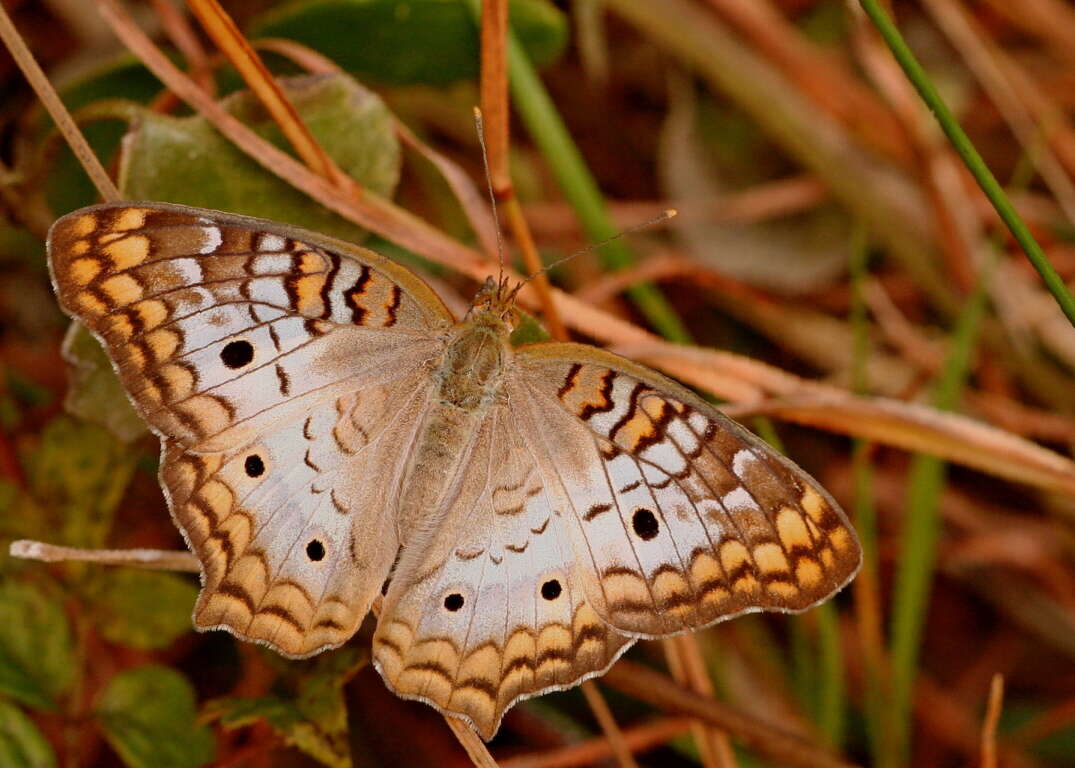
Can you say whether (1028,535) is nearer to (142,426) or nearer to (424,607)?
(424,607)

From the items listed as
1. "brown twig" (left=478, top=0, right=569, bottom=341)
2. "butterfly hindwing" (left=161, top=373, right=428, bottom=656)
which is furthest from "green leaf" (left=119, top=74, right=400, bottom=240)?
"butterfly hindwing" (left=161, top=373, right=428, bottom=656)

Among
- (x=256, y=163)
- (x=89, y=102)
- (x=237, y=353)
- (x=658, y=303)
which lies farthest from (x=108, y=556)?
(x=658, y=303)

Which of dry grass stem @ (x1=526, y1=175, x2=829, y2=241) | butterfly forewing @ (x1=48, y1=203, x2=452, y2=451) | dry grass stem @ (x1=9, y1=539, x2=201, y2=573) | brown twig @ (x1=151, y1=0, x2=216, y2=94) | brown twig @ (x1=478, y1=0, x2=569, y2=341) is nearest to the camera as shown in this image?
butterfly forewing @ (x1=48, y1=203, x2=452, y2=451)

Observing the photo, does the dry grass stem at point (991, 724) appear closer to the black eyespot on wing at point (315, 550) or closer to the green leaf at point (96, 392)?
the black eyespot on wing at point (315, 550)

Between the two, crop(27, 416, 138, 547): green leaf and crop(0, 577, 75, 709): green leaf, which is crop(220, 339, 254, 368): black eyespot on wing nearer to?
crop(27, 416, 138, 547): green leaf

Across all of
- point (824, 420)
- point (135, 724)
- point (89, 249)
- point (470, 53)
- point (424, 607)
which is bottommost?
point (135, 724)

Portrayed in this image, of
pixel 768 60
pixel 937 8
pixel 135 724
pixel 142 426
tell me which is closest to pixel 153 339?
pixel 142 426
